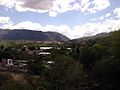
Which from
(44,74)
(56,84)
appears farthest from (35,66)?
(56,84)

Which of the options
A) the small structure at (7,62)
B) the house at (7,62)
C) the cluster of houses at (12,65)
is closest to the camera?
the cluster of houses at (12,65)

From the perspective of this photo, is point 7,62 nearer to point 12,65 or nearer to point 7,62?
point 7,62

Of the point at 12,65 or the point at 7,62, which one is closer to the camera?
the point at 12,65

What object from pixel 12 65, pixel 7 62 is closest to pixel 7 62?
pixel 7 62

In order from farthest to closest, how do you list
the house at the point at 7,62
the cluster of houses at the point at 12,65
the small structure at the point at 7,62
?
the small structure at the point at 7,62 → the house at the point at 7,62 → the cluster of houses at the point at 12,65

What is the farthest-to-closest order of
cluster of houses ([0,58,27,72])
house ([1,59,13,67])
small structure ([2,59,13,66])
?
1. small structure ([2,59,13,66])
2. house ([1,59,13,67])
3. cluster of houses ([0,58,27,72])

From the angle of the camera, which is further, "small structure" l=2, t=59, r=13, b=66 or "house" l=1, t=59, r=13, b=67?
"small structure" l=2, t=59, r=13, b=66

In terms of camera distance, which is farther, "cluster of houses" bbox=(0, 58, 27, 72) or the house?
the house

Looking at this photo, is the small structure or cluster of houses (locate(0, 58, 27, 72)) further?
the small structure

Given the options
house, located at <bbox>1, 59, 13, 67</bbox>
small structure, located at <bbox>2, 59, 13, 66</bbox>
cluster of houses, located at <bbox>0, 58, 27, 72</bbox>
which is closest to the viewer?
cluster of houses, located at <bbox>0, 58, 27, 72</bbox>

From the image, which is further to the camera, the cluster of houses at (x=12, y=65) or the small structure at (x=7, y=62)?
the small structure at (x=7, y=62)

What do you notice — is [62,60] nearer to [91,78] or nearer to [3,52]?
[91,78]
